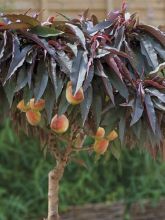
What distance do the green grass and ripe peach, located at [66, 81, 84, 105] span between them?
185 cm

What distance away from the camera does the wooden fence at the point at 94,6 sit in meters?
3.30

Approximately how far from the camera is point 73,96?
107 centimetres

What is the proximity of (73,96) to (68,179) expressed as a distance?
203 cm

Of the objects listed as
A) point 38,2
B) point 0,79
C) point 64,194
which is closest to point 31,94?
point 0,79

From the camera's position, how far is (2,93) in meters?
1.16

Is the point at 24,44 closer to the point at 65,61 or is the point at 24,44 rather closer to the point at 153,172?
the point at 65,61

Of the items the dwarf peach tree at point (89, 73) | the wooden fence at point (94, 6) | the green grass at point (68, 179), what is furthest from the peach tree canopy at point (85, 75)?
the wooden fence at point (94, 6)

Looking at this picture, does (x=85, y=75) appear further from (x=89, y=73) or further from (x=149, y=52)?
(x=149, y=52)

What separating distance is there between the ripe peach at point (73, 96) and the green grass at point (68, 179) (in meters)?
1.85

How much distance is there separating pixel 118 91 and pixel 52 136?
32 cm

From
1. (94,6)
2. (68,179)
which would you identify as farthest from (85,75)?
(94,6)

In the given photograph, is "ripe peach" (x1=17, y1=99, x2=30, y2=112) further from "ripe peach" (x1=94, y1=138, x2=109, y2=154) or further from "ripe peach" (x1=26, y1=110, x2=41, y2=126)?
"ripe peach" (x1=94, y1=138, x2=109, y2=154)

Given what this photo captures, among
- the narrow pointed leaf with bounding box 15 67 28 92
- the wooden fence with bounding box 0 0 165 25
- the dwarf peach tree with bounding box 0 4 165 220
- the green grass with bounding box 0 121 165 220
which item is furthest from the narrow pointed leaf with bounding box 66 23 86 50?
the wooden fence with bounding box 0 0 165 25

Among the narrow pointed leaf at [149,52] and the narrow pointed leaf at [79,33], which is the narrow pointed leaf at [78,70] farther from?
the narrow pointed leaf at [149,52]
